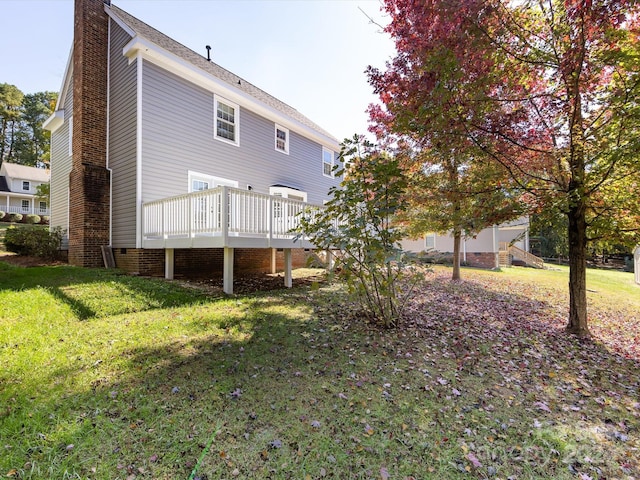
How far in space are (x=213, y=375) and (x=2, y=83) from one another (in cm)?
4620

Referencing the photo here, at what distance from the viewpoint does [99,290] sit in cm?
596

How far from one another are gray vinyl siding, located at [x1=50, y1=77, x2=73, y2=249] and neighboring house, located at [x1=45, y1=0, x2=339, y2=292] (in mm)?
224

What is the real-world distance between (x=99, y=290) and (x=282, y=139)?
8945 millimetres

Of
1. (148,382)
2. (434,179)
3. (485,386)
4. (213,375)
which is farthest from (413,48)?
(148,382)

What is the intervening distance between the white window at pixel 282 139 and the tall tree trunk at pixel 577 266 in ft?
33.4

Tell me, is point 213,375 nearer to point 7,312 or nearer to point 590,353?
point 7,312

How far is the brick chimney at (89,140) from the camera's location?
8.84 meters

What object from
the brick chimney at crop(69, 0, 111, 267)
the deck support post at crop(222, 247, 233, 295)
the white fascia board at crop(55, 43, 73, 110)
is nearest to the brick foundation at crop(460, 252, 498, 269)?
the deck support post at crop(222, 247, 233, 295)

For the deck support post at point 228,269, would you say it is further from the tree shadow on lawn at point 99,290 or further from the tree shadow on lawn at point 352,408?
the tree shadow on lawn at point 352,408

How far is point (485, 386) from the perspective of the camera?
3.11 meters

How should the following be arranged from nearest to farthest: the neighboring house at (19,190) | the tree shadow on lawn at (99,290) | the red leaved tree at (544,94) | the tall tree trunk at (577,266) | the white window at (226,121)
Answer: the red leaved tree at (544,94), the tall tree trunk at (577,266), the tree shadow on lawn at (99,290), the white window at (226,121), the neighboring house at (19,190)

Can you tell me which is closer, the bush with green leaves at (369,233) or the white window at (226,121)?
the bush with green leaves at (369,233)

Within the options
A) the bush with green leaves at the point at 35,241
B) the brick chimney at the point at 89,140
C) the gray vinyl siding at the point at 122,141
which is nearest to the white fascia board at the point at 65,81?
the brick chimney at the point at 89,140

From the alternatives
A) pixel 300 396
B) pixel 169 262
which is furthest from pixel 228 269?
pixel 300 396
